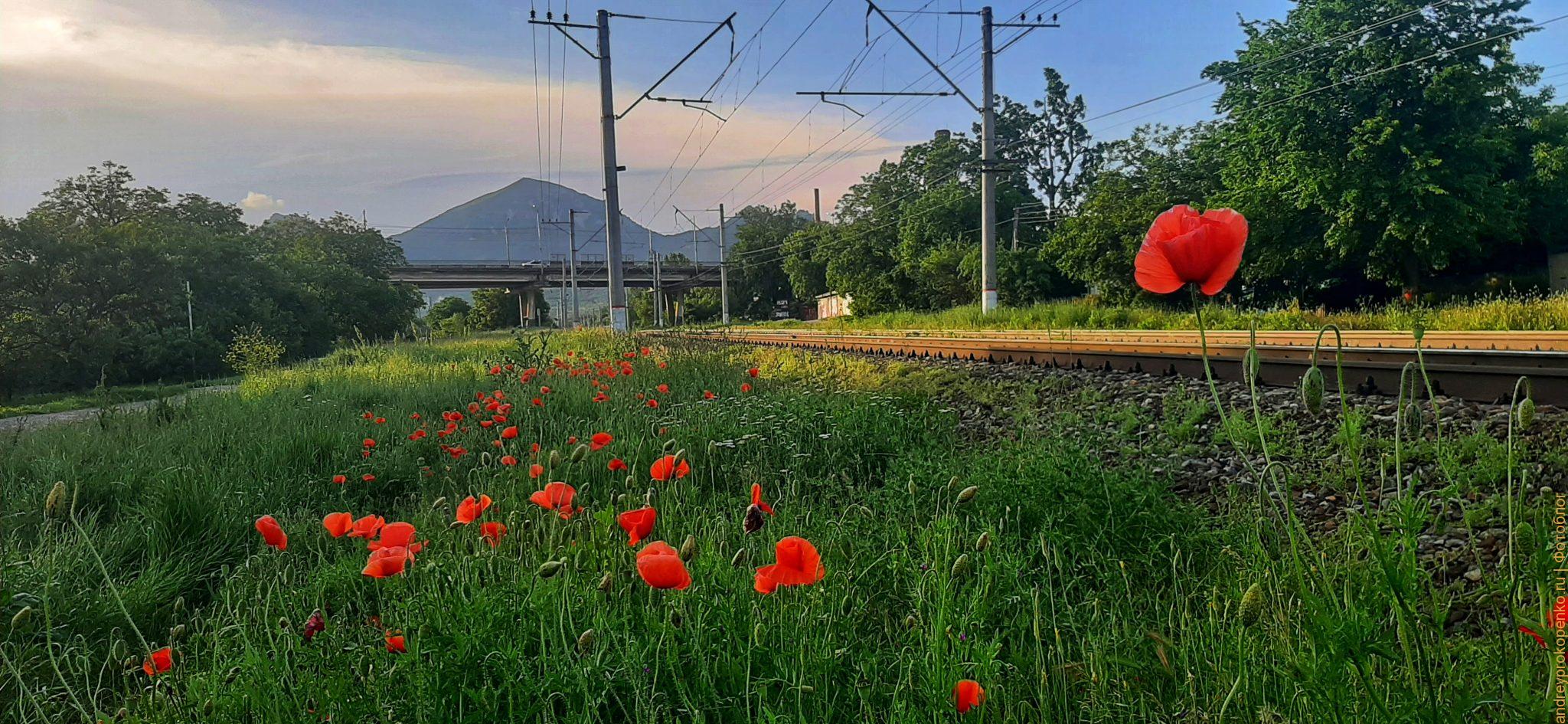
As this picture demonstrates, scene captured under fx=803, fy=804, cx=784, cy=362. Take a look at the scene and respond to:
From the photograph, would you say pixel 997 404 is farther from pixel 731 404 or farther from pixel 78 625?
pixel 78 625

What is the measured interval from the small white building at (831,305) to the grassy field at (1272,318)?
87.8ft

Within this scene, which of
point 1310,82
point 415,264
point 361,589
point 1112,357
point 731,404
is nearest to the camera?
point 361,589

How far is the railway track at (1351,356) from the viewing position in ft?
14.0

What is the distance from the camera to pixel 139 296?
24.1 meters

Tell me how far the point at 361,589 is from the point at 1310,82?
22.7 m

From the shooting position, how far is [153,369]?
23.1m

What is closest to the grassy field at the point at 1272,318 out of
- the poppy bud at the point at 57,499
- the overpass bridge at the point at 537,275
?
the poppy bud at the point at 57,499

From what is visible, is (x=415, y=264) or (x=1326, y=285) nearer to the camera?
(x=1326, y=285)

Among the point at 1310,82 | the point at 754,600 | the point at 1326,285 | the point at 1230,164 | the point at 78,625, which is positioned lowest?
the point at 78,625

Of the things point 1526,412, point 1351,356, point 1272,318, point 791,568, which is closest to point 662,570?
point 791,568

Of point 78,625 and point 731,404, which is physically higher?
point 731,404

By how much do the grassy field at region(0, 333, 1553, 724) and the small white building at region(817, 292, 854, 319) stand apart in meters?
41.1

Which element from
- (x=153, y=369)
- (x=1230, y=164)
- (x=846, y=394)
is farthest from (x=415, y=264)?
(x=846, y=394)

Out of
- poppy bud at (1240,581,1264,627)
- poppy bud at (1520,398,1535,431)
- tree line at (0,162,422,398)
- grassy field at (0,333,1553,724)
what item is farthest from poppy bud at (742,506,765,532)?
tree line at (0,162,422,398)
